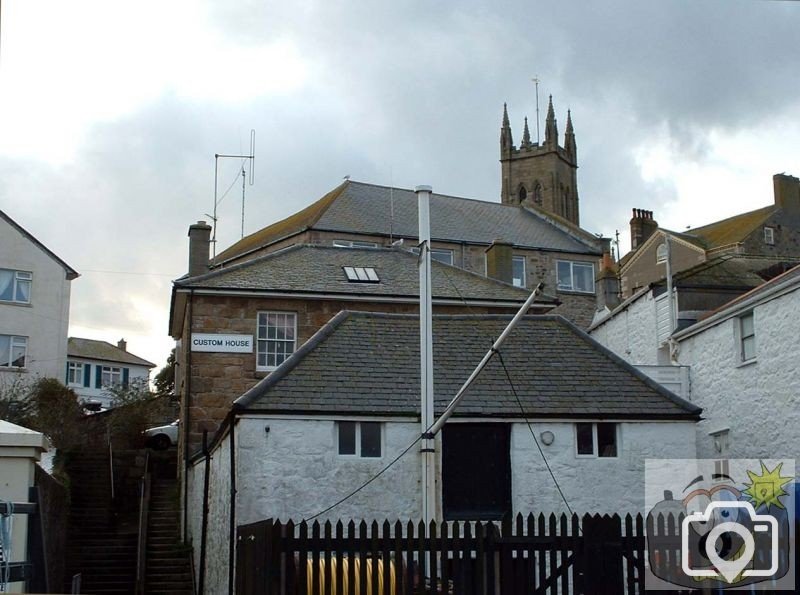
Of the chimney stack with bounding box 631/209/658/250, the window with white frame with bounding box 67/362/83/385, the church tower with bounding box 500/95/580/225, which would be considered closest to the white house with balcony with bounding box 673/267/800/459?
the chimney stack with bounding box 631/209/658/250

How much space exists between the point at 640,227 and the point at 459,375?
4111cm

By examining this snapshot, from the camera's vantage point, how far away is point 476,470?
19.0 metres

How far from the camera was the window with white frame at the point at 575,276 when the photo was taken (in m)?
49.2

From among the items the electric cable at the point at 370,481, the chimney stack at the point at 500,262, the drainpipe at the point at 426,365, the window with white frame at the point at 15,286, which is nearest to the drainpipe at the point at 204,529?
the electric cable at the point at 370,481

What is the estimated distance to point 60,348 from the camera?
43.8 metres

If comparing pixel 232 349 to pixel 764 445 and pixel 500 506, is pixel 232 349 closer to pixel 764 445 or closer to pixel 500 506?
pixel 500 506

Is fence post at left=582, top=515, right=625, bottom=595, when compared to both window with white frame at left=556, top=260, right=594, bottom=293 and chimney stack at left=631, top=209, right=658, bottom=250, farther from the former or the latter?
chimney stack at left=631, top=209, right=658, bottom=250

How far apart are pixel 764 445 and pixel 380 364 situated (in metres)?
8.56

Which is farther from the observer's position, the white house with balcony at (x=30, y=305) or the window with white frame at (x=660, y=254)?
the window with white frame at (x=660, y=254)

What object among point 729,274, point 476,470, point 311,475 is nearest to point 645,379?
point 476,470

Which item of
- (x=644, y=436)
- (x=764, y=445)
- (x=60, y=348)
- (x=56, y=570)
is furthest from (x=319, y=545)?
(x=60, y=348)

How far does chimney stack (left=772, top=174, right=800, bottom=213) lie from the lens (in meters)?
52.3

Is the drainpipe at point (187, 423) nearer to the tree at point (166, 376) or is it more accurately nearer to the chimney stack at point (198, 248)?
the chimney stack at point (198, 248)

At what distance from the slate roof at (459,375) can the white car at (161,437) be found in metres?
13.0
